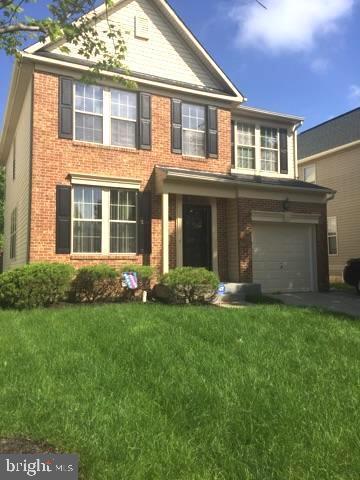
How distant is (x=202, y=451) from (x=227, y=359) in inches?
83.6

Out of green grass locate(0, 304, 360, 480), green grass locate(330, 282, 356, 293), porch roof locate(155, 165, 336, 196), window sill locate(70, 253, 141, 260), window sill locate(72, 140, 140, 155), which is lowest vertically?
green grass locate(0, 304, 360, 480)

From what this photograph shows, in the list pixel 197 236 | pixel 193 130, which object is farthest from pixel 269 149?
pixel 197 236

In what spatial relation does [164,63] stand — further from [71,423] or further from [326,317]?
[71,423]

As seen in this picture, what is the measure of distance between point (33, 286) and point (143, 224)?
3848 millimetres

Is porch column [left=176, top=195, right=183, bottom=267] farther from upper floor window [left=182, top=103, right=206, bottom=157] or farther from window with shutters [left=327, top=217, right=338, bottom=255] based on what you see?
window with shutters [left=327, top=217, right=338, bottom=255]

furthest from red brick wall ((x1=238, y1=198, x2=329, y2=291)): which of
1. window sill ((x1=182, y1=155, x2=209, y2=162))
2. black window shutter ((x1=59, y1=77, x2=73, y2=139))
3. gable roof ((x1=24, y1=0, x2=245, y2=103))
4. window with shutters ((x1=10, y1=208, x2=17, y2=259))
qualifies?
window with shutters ((x1=10, y1=208, x2=17, y2=259))

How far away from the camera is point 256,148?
1580 cm

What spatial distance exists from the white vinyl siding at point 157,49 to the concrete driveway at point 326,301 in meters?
6.88

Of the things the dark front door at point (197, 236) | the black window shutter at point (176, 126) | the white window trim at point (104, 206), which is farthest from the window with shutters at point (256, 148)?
the white window trim at point (104, 206)

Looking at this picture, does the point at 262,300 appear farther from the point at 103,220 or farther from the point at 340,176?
the point at 340,176

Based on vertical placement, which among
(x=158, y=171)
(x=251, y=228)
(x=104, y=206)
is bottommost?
(x=251, y=228)

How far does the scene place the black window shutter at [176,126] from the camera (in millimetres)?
13672

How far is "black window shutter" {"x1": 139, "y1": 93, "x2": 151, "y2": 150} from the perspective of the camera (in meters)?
13.2

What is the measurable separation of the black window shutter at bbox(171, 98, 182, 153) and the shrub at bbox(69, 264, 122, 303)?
4.28 metres
